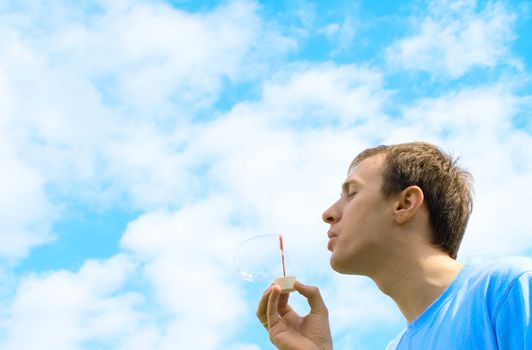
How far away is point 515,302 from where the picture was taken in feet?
10.7

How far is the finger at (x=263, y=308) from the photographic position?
474 centimetres

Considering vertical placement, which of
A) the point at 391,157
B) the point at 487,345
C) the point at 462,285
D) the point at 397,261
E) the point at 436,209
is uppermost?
the point at 391,157

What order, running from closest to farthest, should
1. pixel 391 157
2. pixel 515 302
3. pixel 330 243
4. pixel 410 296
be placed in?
pixel 515 302
pixel 410 296
pixel 330 243
pixel 391 157

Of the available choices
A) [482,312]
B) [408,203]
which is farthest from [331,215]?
[482,312]

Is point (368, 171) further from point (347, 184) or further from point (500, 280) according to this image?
point (500, 280)

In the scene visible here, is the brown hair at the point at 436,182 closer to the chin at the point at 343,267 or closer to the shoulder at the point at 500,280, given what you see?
the chin at the point at 343,267

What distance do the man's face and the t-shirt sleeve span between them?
1.02 m

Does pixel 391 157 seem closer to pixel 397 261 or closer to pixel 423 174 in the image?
pixel 423 174

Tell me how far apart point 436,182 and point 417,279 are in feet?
2.72

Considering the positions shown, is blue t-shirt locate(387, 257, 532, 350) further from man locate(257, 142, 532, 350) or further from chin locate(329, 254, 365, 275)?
chin locate(329, 254, 365, 275)

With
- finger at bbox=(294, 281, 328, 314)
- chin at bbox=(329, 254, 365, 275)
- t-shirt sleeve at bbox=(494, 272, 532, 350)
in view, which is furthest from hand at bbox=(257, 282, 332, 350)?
t-shirt sleeve at bbox=(494, 272, 532, 350)

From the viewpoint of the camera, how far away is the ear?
4.35 metres

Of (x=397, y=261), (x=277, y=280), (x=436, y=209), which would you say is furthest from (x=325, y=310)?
(x=436, y=209)

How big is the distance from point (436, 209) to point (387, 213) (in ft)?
1.21
